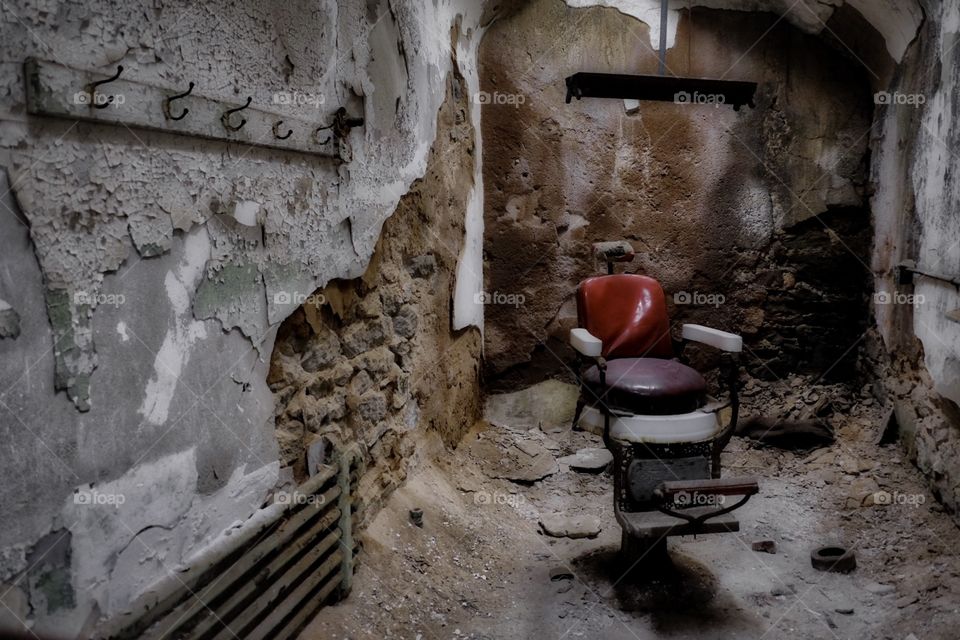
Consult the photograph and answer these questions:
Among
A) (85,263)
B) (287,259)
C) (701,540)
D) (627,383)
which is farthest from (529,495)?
(85,263)

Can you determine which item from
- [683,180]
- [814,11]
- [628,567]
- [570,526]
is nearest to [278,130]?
[628,567]

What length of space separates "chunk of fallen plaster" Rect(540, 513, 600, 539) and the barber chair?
0.34 metres

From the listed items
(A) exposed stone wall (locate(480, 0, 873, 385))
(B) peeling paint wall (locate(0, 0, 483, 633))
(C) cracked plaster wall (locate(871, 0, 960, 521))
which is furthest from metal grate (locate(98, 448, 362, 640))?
(C) cracked plaster wall (locate(871, 0, 960, 521))

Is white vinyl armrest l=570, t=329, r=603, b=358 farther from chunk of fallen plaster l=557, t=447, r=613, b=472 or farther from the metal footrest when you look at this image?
chunk of fallen plaster l=557, t=447, r=613, b=472

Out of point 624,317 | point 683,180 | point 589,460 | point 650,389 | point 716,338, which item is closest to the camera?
point 650,389

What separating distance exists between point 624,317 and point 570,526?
3.11ft

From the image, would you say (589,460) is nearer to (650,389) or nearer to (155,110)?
(650,389)

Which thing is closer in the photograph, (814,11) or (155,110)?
(155,110)

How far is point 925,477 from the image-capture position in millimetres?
3145

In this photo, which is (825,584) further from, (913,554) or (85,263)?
(85,263)

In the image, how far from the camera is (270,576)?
5.79ft

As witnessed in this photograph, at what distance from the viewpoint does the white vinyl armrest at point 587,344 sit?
255 cm

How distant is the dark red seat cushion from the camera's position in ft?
8.04

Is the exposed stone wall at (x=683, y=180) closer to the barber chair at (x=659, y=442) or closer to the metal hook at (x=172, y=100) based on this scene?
the barber chair at (x=659, y=442)
